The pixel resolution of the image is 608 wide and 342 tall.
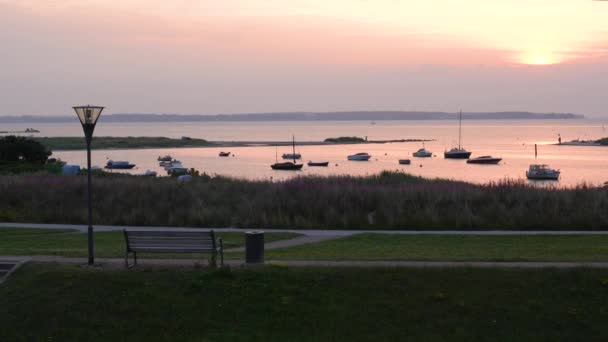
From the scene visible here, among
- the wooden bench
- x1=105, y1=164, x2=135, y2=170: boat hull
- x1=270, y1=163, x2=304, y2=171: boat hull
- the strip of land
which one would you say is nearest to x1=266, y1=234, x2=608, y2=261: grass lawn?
the strip of land

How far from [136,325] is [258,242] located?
3.49 meters

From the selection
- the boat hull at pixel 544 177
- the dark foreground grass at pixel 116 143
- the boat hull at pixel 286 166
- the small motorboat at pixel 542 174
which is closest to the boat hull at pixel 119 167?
the boat hull at pixel 286 166

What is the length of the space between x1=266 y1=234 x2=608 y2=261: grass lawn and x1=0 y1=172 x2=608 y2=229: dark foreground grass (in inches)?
134

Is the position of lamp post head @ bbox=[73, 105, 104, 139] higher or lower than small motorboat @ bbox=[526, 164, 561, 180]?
higher

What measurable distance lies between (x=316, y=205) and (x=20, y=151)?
3851 centimetres

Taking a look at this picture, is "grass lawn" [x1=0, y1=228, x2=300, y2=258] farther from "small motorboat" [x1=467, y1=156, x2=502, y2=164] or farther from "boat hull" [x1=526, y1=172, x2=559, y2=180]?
"small motorboat" [x1=467, y1=156, x2=502, y2=164]

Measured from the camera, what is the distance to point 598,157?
128125 mm

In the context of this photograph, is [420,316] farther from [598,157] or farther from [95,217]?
[598,157]

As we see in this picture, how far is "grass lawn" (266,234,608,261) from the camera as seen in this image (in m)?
16.3

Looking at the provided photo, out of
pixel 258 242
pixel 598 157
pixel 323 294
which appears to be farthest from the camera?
pixel 598 157

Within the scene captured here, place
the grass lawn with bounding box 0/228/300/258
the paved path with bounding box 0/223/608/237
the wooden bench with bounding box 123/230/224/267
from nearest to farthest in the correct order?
the wooden bench with bounding box 123/230/224/267 → the grass lawn with bounding box 0/228/300/258 → the paved path with bounding box 0/223/608/237

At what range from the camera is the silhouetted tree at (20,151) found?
187 feet

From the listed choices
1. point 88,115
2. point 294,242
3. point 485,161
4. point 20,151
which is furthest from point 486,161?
point 88,115

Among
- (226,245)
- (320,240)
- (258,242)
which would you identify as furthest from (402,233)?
(258,242)
